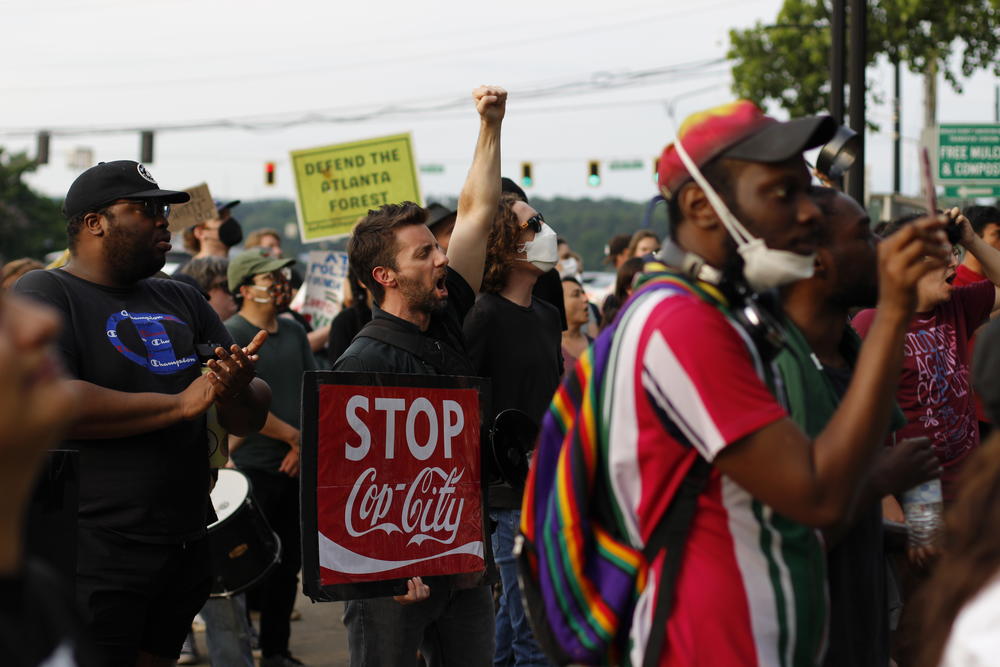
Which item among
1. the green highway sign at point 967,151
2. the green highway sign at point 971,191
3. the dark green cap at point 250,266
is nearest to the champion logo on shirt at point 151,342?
the dark green cap at point 250,266

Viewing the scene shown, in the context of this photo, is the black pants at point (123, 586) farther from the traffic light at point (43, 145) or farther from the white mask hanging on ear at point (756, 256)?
the traffic light at point (43, 145)

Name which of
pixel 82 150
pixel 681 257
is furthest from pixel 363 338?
pixel 82 150

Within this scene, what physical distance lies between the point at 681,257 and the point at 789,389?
364mm

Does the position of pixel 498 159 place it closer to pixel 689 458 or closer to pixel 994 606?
pixel 689 458

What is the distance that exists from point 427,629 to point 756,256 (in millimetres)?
2589

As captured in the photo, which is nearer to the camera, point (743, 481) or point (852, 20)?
point (743, 481)

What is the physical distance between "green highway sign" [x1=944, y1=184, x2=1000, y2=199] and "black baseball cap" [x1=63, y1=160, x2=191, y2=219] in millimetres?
13345

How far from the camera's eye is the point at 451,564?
15.1ft

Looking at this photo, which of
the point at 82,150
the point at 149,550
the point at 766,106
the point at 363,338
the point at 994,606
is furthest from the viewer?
the point at 82,150

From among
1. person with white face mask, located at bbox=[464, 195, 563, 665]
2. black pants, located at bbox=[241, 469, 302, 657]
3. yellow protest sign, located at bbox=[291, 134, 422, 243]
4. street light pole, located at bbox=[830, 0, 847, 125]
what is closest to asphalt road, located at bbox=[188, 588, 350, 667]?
black pants, located at bbox=[241, 469, 302, 657]

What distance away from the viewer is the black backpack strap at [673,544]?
8.63ft

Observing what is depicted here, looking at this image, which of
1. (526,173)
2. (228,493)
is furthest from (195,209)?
(526,173)

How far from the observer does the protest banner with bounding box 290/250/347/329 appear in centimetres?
1142

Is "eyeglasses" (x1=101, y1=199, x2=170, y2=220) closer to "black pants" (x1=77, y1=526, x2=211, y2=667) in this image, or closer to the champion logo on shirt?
the champion logo on shirt
